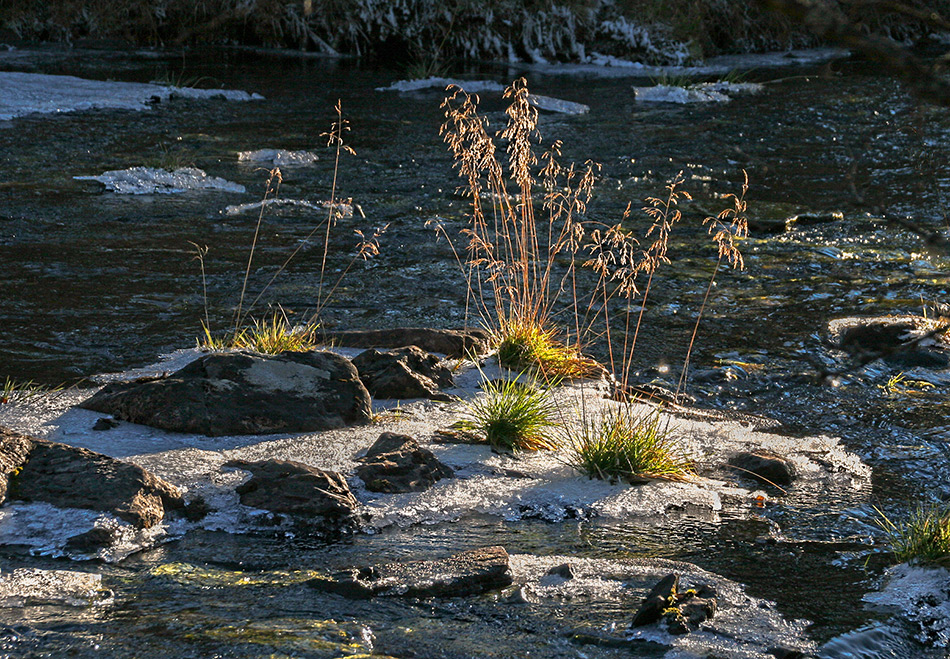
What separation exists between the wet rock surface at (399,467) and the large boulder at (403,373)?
35.4 inches

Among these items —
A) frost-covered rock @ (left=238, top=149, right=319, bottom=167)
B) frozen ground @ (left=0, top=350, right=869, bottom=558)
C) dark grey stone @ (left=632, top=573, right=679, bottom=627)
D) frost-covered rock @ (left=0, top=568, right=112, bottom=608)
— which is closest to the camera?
frost-covered rock @ (left=0, top=568, right=112, bottom=608)

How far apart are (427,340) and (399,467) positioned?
2136 millimetres

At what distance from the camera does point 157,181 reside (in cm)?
1173

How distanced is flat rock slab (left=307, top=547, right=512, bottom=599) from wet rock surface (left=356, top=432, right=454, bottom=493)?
0.74m

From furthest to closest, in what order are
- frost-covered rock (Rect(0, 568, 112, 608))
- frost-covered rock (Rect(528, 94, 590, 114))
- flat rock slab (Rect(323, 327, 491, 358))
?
1. frost-covered rock (Rect(528, 94, 590, 114))
2. flat rock slab (Rect(323, 327, 491, 358))
3. frost-covered rock (Rect(0, 568, 112, 608))

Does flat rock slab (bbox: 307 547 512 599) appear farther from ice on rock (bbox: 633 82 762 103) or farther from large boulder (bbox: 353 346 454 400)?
ice on rock (bbox: 633 82 762 103)

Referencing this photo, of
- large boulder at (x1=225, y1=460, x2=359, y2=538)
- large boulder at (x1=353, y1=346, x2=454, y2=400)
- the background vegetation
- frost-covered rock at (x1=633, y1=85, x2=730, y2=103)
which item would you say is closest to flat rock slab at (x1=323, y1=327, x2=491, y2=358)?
large boulder at (x1=353, y1=346, x2=454, y2=400)

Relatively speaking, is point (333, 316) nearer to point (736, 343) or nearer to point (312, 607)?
point (736, 343)

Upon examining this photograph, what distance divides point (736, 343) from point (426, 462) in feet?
11.6

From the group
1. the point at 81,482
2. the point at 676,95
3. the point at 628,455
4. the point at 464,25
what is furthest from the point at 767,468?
the point at 464,25

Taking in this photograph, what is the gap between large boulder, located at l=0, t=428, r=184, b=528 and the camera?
4.04 meters

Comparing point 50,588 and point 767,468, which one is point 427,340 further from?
point 50,588

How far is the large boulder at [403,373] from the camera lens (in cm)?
584

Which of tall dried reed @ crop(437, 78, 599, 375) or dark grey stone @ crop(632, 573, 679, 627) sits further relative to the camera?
tall dried reed @ crop(437, 78, 599, 375)
